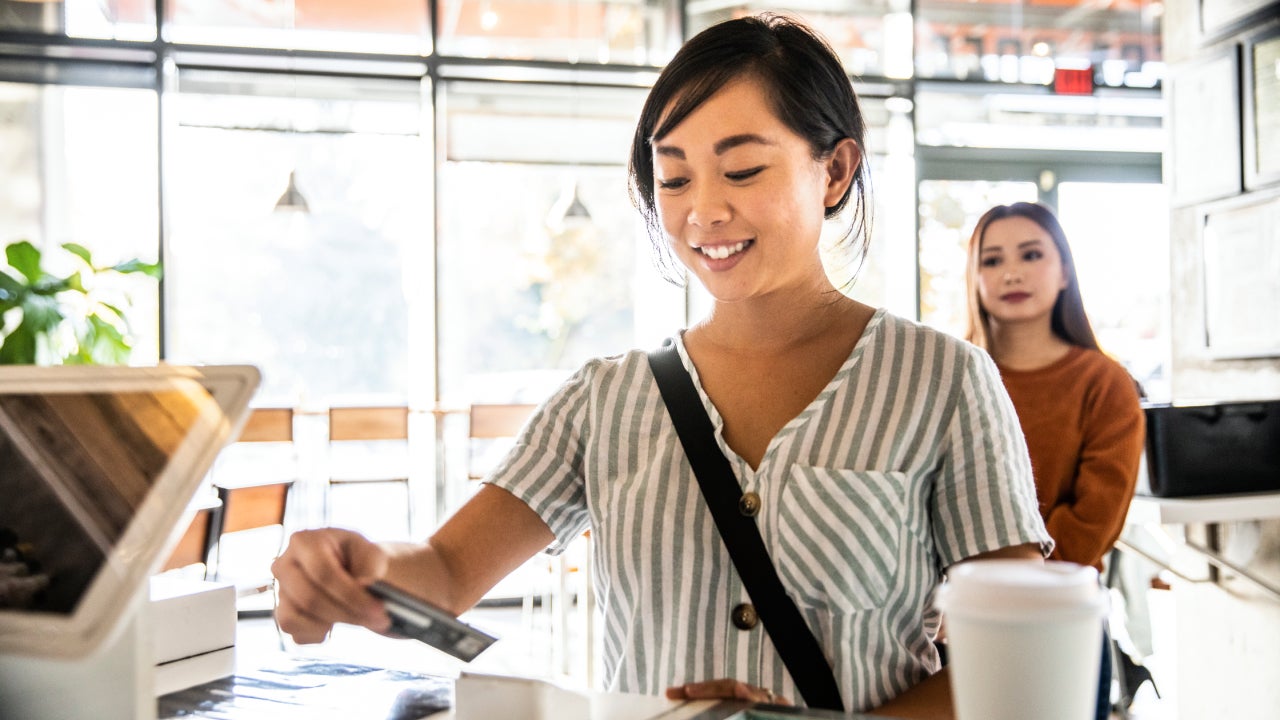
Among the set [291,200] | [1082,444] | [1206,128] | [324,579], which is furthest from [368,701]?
[291,200]

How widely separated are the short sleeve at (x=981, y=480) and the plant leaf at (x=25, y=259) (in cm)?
492

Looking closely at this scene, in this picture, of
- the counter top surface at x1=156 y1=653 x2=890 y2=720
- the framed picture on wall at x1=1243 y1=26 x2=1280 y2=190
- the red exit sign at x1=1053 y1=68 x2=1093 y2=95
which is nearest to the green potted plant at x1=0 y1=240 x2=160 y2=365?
the counter top surface at x1=156 y1=653 x2=890 y2=720

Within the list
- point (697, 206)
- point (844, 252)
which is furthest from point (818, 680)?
point (844, 252)

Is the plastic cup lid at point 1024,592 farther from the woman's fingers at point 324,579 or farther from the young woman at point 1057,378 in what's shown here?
the young woman at point 1057,378

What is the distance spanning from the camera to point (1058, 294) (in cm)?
271

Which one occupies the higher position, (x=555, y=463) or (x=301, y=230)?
(x=301, y=230)

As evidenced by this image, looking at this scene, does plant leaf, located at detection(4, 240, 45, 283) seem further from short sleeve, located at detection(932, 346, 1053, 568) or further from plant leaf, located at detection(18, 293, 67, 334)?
short sleeve, located at detection(932, 346, 1053, 568)

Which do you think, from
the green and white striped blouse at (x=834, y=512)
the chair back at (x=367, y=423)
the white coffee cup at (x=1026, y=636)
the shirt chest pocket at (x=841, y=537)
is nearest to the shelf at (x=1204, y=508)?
the green and white striped blouse at (x=834, y=512)

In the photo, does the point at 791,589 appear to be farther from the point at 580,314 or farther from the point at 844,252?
the point at 580,314

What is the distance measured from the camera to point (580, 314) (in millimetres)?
6367

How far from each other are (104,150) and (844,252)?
555 centimetres

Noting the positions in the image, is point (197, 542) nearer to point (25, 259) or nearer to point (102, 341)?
point (102, 341)

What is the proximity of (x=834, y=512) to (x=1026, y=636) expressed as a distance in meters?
0.49

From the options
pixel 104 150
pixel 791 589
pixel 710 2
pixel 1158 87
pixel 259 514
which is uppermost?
pixel 710 2
